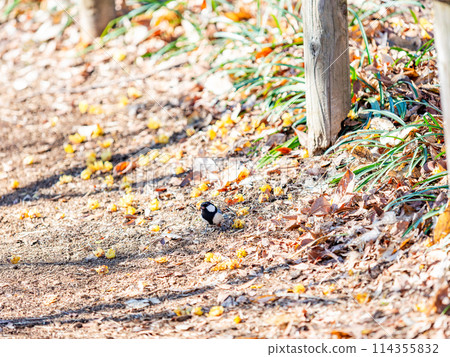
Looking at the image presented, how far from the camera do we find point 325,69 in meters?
3.61

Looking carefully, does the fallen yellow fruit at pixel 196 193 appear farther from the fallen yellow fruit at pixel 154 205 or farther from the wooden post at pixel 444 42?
the wooden post at pixel 444 42

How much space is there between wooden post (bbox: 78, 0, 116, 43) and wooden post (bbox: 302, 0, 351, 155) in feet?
11.5

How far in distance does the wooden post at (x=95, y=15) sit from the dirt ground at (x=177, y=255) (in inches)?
56.2

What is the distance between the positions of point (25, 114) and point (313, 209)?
149 inches

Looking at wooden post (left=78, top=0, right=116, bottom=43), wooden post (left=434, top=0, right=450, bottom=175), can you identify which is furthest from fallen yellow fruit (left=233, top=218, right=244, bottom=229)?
wooden post (left=78, top=0, right=116, bottom=43)

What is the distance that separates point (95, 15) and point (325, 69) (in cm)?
374

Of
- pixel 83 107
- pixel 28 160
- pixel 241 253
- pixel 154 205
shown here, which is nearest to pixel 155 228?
pixel 154 205

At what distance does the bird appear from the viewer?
3.54m

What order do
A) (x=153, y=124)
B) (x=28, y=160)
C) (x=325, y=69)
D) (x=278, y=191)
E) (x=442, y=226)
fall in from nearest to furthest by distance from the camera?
(x=442, y=226)
(x=325, y=69)
(x=278, y=191)
(x=28, y=160)
(x=153, y=124)

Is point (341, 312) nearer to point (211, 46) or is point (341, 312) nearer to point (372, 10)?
point (372, 10)

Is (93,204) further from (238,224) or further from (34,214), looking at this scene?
(238,224)

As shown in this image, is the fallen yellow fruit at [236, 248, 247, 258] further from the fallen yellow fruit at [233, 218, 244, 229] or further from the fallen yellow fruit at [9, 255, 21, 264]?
the fallen yellow fruit at [9, 255, 21, 264]

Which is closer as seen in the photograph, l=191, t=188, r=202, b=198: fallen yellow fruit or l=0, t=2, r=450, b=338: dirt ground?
l=0, t=2, r=450, b=338: dirt ground
